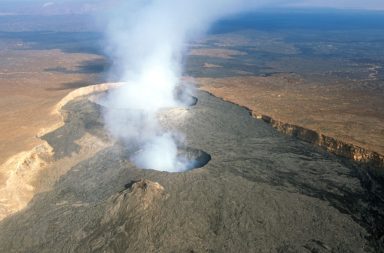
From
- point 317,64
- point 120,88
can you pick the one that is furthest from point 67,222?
point 317,64

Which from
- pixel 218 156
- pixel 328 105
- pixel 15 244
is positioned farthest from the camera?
pixel 328 105

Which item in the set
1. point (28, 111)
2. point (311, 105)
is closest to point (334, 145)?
point (311, 105)

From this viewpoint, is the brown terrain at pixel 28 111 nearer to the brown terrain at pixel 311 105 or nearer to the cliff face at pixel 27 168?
the cliff face at pixel 27 168

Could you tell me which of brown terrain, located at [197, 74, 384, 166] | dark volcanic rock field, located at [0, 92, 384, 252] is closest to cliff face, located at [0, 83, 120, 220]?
dark volcanic rock field, located at [0, 92, 384, 252]

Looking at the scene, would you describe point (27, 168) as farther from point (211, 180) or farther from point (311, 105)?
point (311, 105)

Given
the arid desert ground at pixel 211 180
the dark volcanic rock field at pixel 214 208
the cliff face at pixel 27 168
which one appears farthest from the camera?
the cliff face at pixel 27 168

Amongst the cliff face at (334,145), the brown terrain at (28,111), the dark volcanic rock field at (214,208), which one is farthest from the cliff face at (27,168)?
the cliff face at (334,145)

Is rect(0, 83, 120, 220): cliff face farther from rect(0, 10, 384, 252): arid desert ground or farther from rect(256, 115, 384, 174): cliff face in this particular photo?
rect(256, 115, 384, 174): cliff face

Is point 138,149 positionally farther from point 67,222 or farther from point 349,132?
point 349,132
